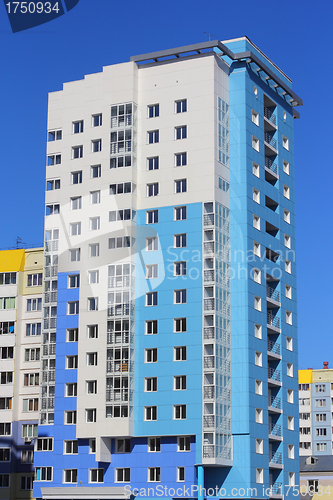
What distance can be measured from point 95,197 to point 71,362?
1639 centimetres

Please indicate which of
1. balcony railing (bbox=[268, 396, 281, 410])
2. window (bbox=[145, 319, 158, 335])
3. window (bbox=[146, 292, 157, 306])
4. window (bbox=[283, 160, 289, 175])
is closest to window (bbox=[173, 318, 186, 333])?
window (bbox=[145, 319, 158, 335])

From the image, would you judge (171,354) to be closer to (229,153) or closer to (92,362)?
(92,362)

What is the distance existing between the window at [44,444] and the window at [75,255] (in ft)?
57.0

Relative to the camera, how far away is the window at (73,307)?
253 feet

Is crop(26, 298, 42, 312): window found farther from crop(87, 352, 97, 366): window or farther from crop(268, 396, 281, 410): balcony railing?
crop(268, 396, 281, 410): balcony railing

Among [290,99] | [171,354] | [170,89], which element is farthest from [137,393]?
[290,99]

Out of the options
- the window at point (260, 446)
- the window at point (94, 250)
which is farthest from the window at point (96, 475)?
the window at point (94, 250)

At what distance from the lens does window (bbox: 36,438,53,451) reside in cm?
7531

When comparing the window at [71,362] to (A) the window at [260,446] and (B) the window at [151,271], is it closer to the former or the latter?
(B) the window at [151,271]

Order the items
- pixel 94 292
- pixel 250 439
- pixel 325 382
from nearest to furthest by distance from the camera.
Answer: pixel 250 439, pixel 94 292, pixel 325 382

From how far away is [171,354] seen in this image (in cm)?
7231

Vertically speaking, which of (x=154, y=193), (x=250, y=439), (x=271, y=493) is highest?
(x=154, y=193)

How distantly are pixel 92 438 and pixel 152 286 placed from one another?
49.3ft

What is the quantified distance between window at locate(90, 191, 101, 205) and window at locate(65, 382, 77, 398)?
701 inches
